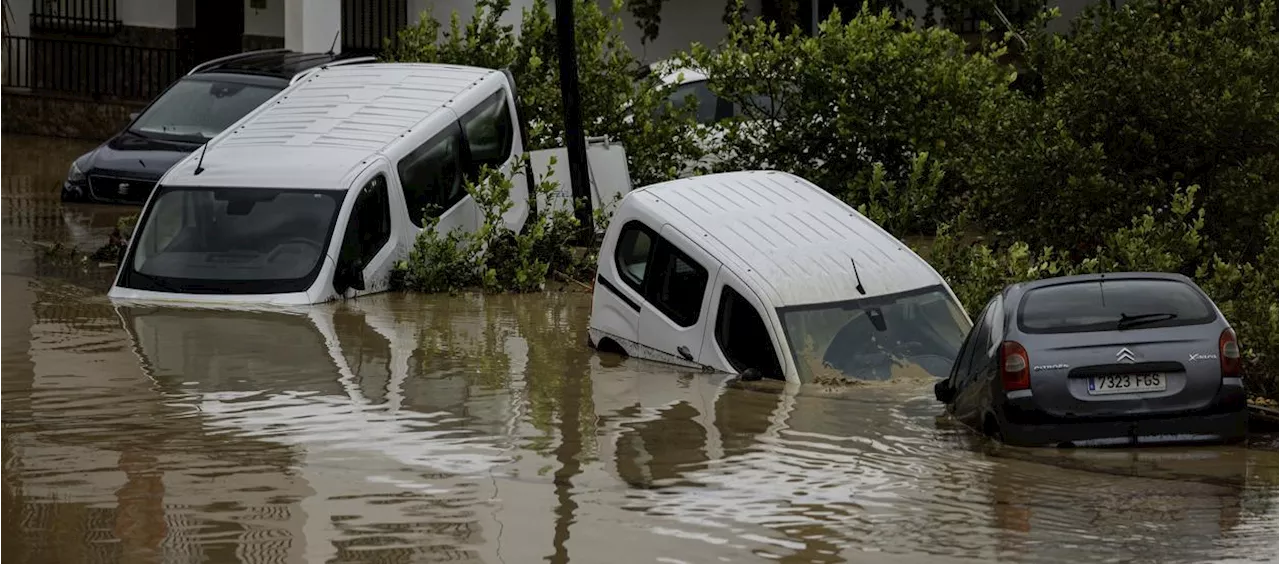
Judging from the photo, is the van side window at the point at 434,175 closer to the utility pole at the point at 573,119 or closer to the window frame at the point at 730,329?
the utility pole at the point at 573,119

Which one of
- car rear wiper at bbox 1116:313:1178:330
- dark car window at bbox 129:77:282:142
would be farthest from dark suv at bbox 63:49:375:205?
car rear wiper at bbox 1116:313:1178:330

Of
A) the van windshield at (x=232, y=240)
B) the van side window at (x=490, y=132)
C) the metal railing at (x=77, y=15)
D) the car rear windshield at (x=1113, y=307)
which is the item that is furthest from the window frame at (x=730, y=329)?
the metal railing at (x=77, y=15)

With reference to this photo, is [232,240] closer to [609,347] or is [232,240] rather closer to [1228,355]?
[609,347]

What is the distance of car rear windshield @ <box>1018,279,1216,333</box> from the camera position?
35.0 feet

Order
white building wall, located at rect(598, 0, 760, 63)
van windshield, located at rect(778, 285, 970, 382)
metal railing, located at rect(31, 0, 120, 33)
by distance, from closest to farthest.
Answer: van windshield, located at rect(778, 285, 970, 382), white building wall, located at rect(598, 0, 760, 63), metal railing, located at rect(31, 0, 120, 33)

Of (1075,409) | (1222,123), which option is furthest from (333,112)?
(1075,409)

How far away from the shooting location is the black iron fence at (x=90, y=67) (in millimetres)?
32719

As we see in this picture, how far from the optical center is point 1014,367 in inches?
417

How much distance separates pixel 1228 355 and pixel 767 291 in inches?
124

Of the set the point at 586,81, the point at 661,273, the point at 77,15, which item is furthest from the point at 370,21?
the point at 661,273

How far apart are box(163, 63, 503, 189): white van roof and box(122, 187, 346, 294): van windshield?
0.15 m

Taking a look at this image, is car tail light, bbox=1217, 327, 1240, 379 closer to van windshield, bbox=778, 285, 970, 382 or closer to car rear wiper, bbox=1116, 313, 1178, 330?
car rear wiper, bbox=1116, 313, 1178, 330

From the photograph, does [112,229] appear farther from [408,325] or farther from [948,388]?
[948,388]

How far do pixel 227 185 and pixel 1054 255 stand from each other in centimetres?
665
